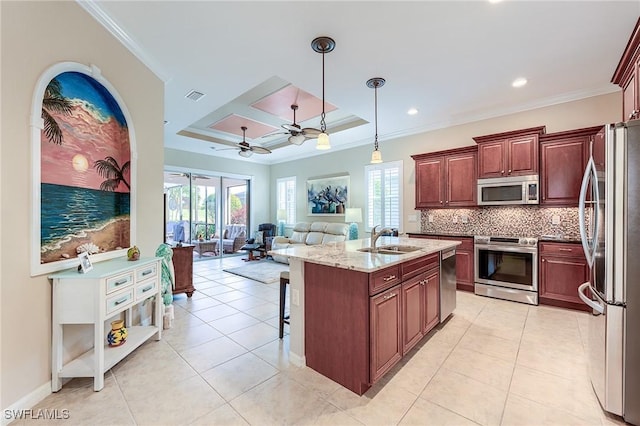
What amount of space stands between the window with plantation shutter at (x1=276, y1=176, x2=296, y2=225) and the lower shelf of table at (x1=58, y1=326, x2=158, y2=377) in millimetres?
5775

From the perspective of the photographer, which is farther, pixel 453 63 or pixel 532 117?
pixel 532 117

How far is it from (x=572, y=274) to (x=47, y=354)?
5.53 metres

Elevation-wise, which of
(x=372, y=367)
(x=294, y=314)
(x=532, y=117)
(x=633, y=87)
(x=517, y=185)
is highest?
(x=532, y=117)

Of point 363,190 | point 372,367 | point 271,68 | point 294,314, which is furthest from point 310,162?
point 372,367

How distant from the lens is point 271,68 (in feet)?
10.4

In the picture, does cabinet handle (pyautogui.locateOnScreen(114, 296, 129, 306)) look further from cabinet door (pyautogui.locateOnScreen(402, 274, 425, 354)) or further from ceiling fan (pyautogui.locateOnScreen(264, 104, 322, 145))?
ceiling fan (pyautogui.locateOnScreen(264, 104, 322, 145))

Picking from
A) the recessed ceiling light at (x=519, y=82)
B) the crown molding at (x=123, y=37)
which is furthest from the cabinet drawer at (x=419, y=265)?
the crown molding at (x=123, y=37)

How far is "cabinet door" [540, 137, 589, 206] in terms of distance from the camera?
3.65 m

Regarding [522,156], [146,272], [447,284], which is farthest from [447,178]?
[146,272]

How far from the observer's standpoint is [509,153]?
4.12 metres

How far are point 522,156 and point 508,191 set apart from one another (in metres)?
0.54

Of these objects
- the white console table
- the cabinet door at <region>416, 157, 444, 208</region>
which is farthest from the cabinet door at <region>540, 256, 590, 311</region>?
the white console table

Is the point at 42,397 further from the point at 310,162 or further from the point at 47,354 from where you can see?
the point at 310,162

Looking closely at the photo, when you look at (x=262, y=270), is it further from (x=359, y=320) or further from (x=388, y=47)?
(x=388, y=47)
